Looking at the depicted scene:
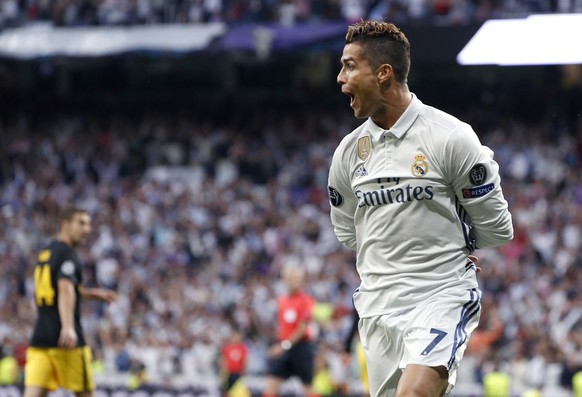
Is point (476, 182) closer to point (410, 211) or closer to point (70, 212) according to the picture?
point (410, 211)

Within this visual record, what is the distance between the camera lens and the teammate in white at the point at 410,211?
187 inches

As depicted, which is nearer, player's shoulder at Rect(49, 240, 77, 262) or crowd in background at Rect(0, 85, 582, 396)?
Result: player's shoulder at Rect(49, 240, 77, 262)

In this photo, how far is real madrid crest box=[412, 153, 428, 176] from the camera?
4.80 m

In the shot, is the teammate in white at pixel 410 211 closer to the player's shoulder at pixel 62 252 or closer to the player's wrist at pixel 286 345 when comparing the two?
the player's shoulder at pixel 62 252

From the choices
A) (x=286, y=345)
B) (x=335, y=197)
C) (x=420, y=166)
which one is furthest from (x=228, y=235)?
(x=420, y=166)

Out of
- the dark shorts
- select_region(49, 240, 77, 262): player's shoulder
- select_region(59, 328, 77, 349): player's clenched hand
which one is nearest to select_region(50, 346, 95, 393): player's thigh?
select_region(59, 328, 77, 349): player's clenched hand

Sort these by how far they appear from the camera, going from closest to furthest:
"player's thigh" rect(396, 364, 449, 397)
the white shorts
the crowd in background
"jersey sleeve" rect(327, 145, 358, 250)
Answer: "player's thigh" rect(396, 364, 449, 397), the white shorts, "jersey sleeve" rect(327, 145, 358, 250), the crowd in background

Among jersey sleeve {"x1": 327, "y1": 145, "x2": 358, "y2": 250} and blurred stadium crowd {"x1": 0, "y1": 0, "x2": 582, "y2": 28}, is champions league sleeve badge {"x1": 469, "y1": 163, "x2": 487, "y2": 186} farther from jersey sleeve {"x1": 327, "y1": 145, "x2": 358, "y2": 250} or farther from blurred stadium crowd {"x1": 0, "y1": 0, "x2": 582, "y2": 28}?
blurred stadium crowd {"x1": 0, "y1": 0, "x2": 582, "y2": 28}

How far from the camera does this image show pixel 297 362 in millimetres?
11906

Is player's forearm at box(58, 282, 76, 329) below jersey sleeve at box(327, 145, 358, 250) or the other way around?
below

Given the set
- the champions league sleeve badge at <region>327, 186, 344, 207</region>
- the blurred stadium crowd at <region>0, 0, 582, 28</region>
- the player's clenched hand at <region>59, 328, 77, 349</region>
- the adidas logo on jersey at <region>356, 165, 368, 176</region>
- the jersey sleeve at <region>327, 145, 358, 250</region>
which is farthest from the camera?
the blurred stadium crowd at <region>0, 0, 582, 28</region>

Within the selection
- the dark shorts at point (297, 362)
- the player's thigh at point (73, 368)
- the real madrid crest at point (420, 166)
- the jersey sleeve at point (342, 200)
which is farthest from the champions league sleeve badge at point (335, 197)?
the dark shorts at point (297, 362)

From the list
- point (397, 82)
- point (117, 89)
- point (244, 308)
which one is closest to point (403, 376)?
point (397, 82)

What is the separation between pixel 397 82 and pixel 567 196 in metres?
14.0
